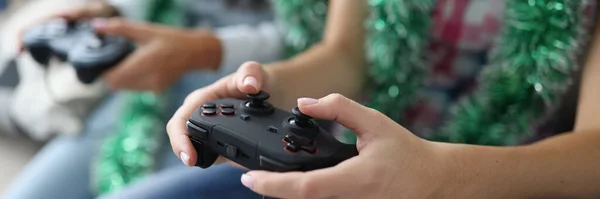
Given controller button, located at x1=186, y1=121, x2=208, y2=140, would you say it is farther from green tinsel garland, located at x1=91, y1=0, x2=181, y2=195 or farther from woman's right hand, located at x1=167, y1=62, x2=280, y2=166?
green tinsel garland, located at x1=91, y1=0, x2=181, y2=195

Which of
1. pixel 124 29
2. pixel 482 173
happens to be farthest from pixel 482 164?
pixel 124 29


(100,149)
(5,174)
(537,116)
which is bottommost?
(5,174)

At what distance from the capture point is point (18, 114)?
0.84 metres

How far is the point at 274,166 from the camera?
1.04 feet

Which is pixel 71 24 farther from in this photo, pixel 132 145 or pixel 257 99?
pixel 257 99

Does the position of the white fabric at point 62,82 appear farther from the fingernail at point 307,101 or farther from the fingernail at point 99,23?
the fingernail at point 307,101

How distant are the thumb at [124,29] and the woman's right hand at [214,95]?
214 mm

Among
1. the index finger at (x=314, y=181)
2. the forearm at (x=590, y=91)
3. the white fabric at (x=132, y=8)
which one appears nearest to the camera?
the index finger at (x=314, y=181)

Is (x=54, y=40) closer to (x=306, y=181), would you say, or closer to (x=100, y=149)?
Answer: (x=100, y=149)

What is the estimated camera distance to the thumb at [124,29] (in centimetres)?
61

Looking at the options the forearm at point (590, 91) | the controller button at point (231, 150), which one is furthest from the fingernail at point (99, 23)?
the forearm at point (590, 91)

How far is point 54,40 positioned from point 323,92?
0.30m

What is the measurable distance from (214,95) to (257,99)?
56 millimetres

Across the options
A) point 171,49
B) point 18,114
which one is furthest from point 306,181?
point 18,114
